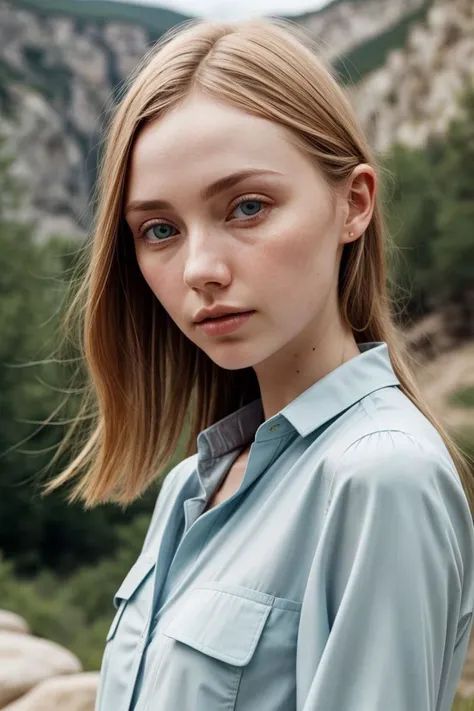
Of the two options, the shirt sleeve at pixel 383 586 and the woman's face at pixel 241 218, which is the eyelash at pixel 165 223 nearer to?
the woman's face at pixel 241 218

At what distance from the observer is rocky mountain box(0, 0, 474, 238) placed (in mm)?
34719

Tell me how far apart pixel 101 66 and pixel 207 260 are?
58.5m

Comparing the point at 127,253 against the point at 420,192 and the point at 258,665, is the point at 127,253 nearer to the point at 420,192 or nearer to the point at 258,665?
the point at 258,665

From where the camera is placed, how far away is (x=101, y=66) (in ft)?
185

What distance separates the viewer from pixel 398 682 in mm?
861

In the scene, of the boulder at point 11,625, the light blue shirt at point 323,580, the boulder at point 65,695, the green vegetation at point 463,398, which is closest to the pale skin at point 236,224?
the light blue shirt at point 323,580

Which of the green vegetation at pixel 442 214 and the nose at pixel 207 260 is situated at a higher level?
the green vegetation at pixel 442 214

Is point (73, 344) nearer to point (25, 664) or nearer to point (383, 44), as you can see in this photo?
point (25, 664)

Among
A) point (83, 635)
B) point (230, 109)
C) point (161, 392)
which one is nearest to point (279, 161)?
point (230, 109)

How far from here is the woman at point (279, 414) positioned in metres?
0.88

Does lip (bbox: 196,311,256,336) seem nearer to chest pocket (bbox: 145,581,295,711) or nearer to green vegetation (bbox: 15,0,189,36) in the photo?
chest pocket (bbox: 145,581,295,711)

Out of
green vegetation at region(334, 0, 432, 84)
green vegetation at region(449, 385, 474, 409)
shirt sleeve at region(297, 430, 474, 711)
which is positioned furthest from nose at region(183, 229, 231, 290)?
green vegetation at region(334, 0, 432, 84)

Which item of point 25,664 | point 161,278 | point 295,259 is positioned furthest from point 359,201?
point 25,664

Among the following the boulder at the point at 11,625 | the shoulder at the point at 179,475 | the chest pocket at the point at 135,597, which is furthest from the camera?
the boulder at the point at 11,625
